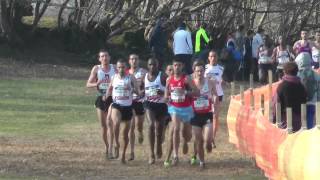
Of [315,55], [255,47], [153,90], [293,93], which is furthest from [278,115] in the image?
[255,47]

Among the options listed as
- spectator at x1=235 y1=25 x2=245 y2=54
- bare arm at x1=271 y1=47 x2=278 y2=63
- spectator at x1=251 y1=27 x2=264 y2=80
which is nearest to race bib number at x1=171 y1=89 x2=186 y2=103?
bare arm at x1=271 y1=47 x2=278 y2=63

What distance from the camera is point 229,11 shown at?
120 feet

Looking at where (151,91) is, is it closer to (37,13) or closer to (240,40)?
(240,40)

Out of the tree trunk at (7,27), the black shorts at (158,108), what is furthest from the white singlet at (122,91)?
the tree trunk at (7,27)

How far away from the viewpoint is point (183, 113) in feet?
45.8

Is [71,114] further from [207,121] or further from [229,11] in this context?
[229,11]

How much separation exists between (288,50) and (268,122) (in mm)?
13075

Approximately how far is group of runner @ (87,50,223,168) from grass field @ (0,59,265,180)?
1.21 ft

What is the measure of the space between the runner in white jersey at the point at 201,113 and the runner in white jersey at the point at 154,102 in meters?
0.62

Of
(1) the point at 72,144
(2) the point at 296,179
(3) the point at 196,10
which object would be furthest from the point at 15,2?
(2) the point at 296,179

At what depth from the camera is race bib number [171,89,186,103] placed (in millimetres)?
13828

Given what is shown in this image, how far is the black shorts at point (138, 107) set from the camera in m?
14.9

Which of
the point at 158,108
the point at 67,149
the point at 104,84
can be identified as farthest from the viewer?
the point at 67,149

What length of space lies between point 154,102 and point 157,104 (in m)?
0.06
